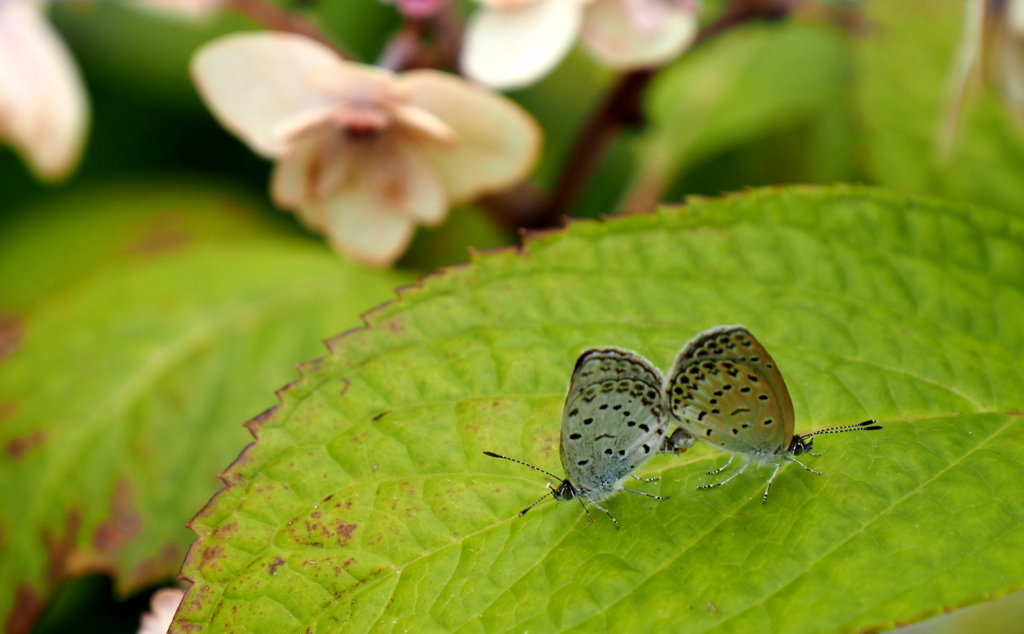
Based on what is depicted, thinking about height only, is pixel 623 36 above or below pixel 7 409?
above

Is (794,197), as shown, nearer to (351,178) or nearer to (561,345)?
(561,345)

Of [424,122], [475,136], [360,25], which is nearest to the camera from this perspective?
[424,122]

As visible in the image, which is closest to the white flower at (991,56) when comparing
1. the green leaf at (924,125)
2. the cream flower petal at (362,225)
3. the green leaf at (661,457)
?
the green leaf at (924,125)

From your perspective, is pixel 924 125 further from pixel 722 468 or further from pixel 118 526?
pixel 118 526

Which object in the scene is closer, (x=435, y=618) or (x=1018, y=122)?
(x=435, y=618)

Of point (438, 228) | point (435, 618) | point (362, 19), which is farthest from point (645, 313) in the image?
point (362, 19)

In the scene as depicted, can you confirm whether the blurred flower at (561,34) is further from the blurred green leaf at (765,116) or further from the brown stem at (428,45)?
the blurred green leaf at (765,116)

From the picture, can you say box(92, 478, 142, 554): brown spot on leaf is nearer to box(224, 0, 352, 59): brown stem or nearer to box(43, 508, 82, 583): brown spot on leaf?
box(43, 508, 82, 583): brown spot on leaf

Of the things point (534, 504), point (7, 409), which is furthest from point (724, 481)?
point (7, 409)
